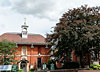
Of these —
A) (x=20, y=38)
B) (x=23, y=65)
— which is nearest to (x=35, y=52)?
(x=23, y=65)

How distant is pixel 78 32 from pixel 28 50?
17.1 m

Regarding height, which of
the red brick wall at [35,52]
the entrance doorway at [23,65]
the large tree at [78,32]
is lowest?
the entrance doorway at [23,65]

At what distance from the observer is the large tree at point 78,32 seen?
19388 mm

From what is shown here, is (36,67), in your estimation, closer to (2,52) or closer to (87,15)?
(2,52)

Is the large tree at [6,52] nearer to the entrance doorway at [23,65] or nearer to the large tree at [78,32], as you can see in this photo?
the entrance doorway at [23,65]

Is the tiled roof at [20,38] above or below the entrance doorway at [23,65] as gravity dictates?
above

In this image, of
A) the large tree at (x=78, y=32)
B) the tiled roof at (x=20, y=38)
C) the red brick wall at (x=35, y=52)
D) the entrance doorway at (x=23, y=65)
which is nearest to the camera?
the large tree at (x=78, y=32)

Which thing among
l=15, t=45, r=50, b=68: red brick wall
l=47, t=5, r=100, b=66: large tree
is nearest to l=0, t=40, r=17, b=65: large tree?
l=15, t=45, r=50, b=68: red brick wall

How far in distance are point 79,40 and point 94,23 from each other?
3.83 meters

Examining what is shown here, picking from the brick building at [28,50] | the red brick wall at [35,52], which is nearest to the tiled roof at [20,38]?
the brick building at [28,50]

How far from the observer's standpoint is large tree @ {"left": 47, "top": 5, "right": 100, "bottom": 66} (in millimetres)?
19388

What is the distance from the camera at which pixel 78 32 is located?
20078 millimetres

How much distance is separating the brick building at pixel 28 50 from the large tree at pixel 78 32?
1191 centimetres

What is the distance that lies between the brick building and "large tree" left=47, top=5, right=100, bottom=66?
1191cm
